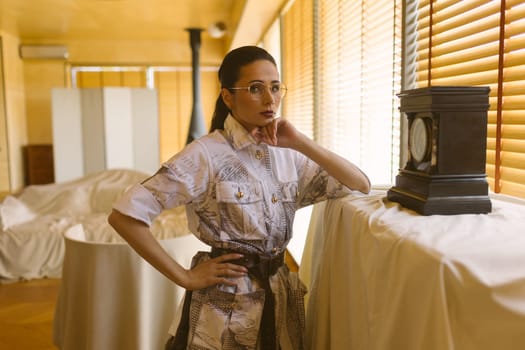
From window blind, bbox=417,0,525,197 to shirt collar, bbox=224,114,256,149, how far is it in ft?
2.07

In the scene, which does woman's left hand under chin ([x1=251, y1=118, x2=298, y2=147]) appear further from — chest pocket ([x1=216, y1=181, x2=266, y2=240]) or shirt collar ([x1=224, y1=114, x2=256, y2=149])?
chest pocket ([x1=216, y1=181, x2=266, y2=240])

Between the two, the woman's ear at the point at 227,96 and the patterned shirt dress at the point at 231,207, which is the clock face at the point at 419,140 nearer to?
the patterned shirt dress at the point at 231,207

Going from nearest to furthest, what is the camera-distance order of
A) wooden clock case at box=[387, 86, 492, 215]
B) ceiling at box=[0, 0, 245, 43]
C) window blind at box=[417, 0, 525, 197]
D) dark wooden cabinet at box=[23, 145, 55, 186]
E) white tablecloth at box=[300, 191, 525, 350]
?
white tablecloth at box=[300, 191, 525, 350] → wooden clock case at box=[387, 86, 492, 215] → window blind at box=[417, 0, 525, 197] → ceiling at box=[0, 0, 245, 43] → dark wooden cabinet at box=[23, 145, 55, 186]

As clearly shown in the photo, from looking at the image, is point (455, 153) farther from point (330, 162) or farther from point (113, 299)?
point (113, 299)

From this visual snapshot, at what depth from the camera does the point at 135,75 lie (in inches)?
342

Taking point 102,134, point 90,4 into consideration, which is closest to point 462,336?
point 90,4

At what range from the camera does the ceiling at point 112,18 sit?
18.3ft

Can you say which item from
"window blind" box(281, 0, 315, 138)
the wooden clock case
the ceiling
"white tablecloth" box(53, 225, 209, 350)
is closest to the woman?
the wooden clock case

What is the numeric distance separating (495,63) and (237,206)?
0.78 meters

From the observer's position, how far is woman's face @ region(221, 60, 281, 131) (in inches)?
50.2

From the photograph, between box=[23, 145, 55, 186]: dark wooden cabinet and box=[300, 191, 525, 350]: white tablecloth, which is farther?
box=[23, 145, 55, 186]: dark wooden cabinet

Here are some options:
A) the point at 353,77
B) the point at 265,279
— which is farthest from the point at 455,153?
the point at 353,77

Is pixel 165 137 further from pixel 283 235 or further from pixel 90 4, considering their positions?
pixel 283 235

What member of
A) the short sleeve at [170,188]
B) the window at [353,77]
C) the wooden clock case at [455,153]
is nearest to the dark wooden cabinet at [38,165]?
the window at [353,77]
